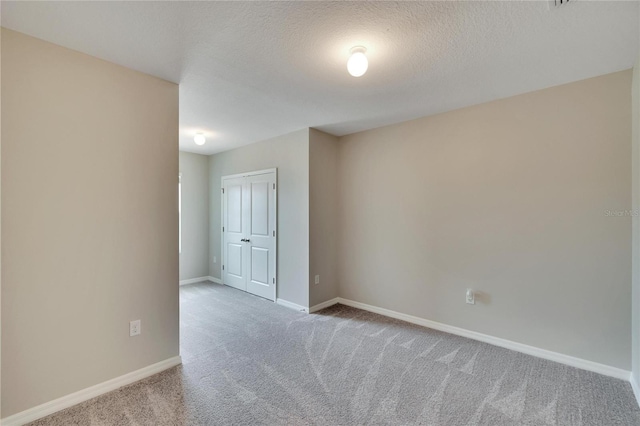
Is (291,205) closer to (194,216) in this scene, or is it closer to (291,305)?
(291,305)

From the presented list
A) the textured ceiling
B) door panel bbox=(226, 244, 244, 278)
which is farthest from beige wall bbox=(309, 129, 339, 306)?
door panel bbox=(226, 244, 244, 278)

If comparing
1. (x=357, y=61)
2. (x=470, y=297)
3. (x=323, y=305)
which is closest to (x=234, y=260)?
(x=323, y=305)

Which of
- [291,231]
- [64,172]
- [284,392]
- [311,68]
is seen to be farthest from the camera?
[291,231]

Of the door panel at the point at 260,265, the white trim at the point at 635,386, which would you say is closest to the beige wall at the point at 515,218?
the white trim at the point at 635,386

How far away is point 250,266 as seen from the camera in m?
4.71

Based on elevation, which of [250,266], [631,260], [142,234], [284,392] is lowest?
[284,392]

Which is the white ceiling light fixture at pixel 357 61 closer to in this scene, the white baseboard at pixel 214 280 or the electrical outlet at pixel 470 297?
the electrical outlet at pixel 470 297

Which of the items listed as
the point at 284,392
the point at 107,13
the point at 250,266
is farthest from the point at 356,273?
the point at 107,13

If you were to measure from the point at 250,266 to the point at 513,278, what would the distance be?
3599 millimetres

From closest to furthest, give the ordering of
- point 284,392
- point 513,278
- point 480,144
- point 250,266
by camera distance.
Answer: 1. point 284,392
2. point 513,278
3. point 480,144
4. point 250,266

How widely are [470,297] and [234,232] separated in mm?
3740

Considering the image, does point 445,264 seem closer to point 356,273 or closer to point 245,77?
point 356,273

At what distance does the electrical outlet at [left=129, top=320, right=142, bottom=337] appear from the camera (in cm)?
227

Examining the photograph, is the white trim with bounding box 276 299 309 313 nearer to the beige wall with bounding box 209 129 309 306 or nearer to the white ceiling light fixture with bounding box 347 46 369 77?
the beige wall with bounding box 209 129 309 306
